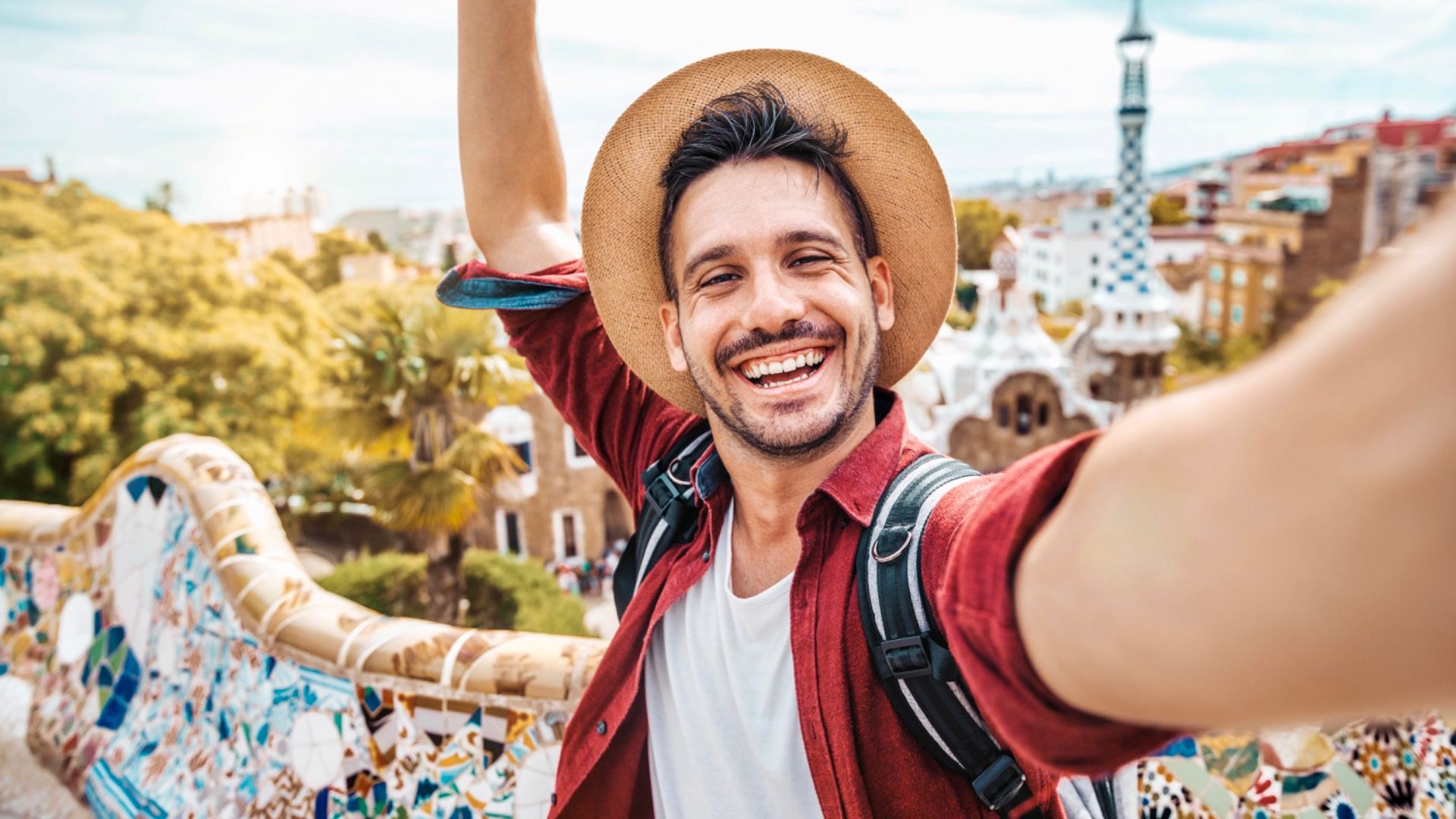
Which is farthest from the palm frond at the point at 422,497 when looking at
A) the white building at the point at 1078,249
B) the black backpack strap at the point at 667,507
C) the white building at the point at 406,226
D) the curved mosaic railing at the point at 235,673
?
the white building at the point at 406,226

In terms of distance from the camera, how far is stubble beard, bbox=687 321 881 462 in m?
1.65

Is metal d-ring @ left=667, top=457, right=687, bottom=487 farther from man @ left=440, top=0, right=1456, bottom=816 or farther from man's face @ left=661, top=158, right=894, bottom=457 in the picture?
man's face @ left=661, top=158, right=894, bottom=457

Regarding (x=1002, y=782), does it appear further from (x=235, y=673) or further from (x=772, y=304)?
(x=235, y=673)

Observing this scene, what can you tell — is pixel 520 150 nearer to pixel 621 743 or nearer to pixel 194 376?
pixel 621 743

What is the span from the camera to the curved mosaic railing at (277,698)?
6.79 ft

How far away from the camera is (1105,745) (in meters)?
0.80

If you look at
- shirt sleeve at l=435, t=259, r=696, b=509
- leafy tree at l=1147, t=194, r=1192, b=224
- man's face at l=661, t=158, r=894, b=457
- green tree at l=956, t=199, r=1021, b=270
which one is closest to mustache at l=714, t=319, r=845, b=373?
man's face at l=661, t=158, r=894, b=457

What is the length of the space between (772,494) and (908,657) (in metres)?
0.47

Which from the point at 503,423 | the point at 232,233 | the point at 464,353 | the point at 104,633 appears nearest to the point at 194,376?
the point at 503,423

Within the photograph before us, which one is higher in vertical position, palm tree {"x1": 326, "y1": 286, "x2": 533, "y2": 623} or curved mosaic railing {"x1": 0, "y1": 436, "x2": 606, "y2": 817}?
curved mosaic railing {"x1": 0, "y1": 436, "x2": 606, "y2": 817}

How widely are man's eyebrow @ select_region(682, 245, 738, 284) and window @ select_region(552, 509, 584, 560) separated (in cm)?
1856

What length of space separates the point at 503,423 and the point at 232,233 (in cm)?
3461

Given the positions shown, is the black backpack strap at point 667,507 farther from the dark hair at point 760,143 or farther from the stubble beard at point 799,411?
the dark hair at point 760,143

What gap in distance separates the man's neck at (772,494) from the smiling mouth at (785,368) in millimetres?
114
